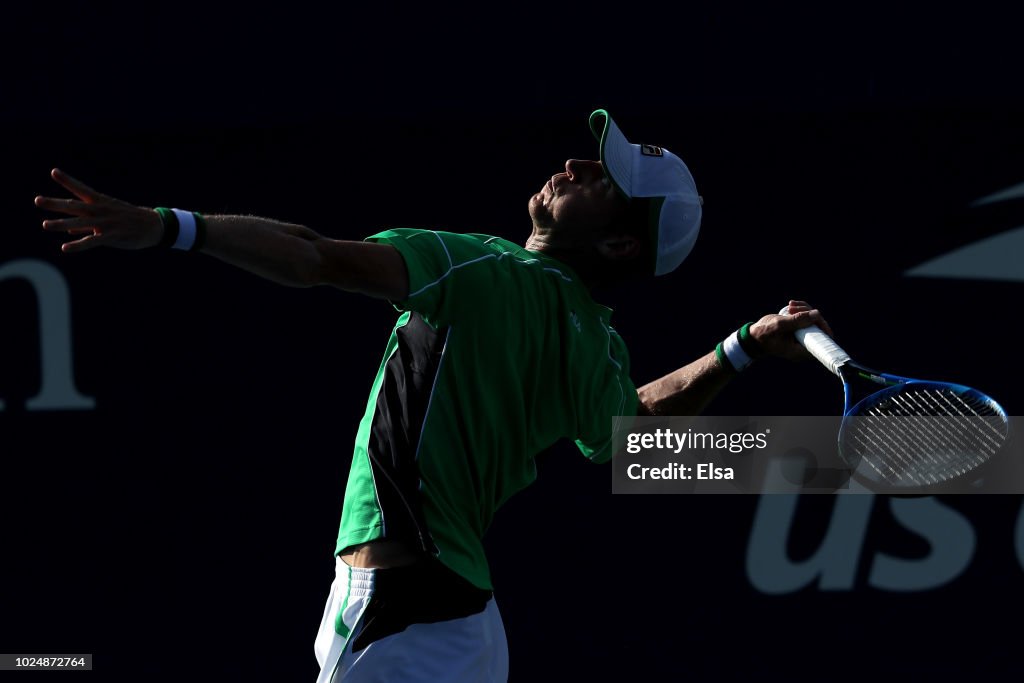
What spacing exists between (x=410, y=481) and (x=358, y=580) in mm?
237

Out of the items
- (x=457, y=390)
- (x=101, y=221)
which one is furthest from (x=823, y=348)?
(x=101, y=221)

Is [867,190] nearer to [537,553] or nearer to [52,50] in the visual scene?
[537,553]

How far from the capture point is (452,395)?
127 inches

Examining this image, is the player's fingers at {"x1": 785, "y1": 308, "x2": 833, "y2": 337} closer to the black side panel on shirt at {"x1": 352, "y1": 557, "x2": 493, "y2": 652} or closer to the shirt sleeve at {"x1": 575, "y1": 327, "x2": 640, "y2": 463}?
the shirt sleeve at {"x1": 575, "y1": 327, "x2": 640, "y2": 463}

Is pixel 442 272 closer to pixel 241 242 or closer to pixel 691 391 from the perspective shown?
pixel 241 242

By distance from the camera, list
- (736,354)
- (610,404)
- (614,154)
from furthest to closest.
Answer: (736,354) < (610,404) < (614,154)

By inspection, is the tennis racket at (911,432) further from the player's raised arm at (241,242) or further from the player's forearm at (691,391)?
the player's raised arm at (241,242)

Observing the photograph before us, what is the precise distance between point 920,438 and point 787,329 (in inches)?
16.5

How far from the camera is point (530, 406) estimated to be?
134 inches

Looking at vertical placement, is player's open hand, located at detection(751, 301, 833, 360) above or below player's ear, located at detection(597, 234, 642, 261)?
below

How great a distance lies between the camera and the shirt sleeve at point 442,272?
305cm

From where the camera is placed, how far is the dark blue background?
206 inches

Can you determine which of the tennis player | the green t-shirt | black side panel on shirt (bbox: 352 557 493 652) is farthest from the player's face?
black side panel on shirt (bbox: 352 557 493 652)

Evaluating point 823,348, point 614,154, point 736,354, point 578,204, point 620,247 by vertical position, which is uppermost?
point 614,154
